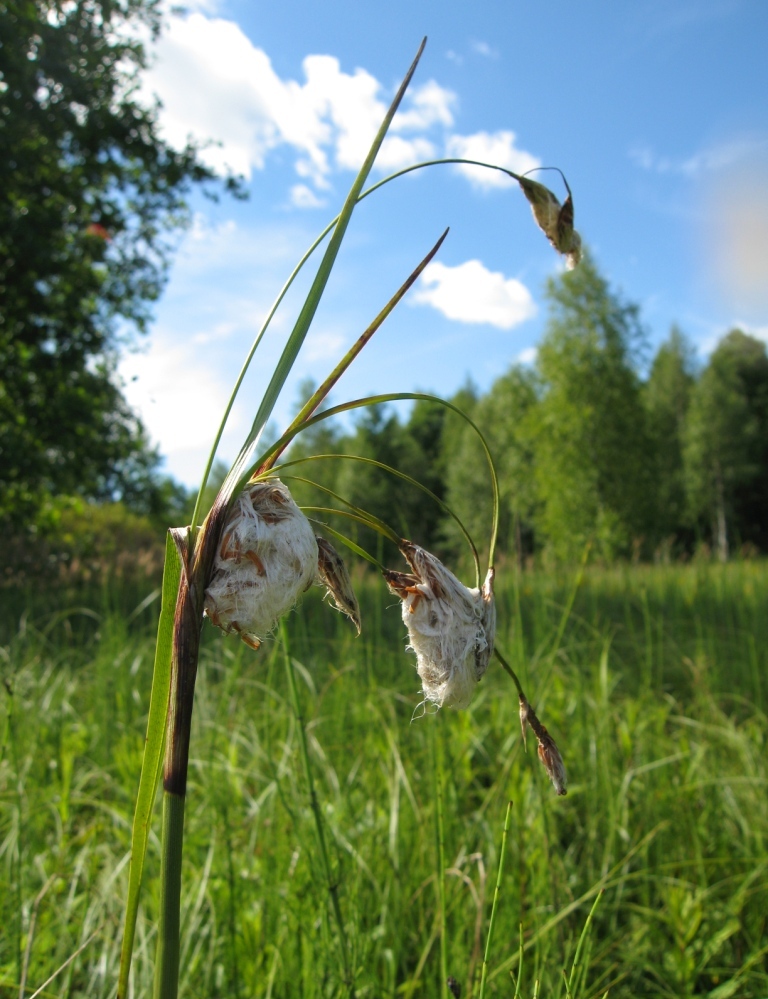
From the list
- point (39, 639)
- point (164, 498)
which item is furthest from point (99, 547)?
point (39, 639)

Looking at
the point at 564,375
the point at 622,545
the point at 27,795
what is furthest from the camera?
the point at 564,375

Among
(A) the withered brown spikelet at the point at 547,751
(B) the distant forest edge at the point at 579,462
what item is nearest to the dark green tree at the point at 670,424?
(B) the distant forest edge at the point at 579,462

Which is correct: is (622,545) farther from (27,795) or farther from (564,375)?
(27,795)

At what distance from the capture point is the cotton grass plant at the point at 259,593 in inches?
17.6

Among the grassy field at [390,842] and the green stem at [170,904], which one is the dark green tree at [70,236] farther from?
the green stem at [170,904]

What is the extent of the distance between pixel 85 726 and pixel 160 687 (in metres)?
2.84

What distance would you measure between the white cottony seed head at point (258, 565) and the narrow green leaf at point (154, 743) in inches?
1.1

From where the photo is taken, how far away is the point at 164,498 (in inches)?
363

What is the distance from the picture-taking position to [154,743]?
1.51 feet

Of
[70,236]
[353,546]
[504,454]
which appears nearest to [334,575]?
[353,546]

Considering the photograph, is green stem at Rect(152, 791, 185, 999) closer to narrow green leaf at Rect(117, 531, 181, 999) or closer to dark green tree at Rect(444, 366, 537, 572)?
narrow green leaf at Rect(117, 531, 181, 999)

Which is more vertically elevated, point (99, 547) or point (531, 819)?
point (99, 547)

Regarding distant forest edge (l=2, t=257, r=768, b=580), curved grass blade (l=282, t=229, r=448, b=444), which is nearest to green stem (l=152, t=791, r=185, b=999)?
curved grass blade (l=282, t=229, r=448, b=444)

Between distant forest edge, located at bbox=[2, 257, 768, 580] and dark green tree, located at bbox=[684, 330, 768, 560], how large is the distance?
0.20 feet
